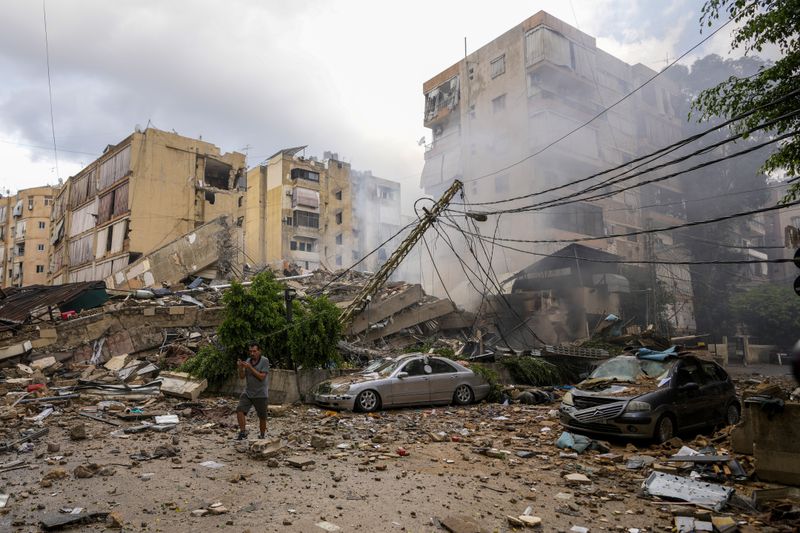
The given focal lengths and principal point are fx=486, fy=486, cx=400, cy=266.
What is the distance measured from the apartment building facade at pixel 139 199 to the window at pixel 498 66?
24.3 m

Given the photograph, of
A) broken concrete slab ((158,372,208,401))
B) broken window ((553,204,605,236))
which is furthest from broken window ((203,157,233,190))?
broken concrete slab ((158,372,208,401))

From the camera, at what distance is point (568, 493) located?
5.73 meters

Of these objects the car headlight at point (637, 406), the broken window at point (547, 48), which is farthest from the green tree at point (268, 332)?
the broken window at point (547, 48)

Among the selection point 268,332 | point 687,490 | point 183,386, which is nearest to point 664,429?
point 687,490

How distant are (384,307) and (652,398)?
15.4m

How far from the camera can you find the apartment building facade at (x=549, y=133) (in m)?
41.2

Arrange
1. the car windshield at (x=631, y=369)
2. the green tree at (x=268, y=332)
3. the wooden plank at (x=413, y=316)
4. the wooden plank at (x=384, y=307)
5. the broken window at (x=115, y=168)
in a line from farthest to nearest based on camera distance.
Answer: the broken window at (x=115, y=168) → the wooden plank at (x=413, y=316) → the wooden plank at (x=384, y=307) → the green tree at (x=268, y=332) → the car windshield at (x=631, y=369)

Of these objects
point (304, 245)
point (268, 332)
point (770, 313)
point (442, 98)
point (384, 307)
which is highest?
point (442, 98)

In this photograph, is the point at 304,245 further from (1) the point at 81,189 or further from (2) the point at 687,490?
(2) the point at 687,490

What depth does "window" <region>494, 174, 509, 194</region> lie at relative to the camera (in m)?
44.4

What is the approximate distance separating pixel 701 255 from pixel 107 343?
162 feet

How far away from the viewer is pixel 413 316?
941 inches

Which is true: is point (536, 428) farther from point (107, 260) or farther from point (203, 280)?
point (107, 260)

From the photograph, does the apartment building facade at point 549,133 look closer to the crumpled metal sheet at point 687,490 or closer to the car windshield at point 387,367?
the car windshield at point 387,367
